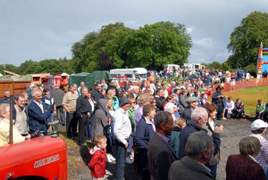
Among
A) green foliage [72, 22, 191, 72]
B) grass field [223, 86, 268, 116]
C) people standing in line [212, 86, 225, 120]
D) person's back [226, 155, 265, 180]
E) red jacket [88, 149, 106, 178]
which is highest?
green foliage [72, 22, 191, 72]

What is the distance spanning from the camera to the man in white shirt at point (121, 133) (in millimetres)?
8562

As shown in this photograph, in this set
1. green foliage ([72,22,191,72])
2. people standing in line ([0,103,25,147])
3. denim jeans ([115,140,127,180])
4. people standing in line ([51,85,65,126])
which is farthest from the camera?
green foliage ([72,22,191,72])

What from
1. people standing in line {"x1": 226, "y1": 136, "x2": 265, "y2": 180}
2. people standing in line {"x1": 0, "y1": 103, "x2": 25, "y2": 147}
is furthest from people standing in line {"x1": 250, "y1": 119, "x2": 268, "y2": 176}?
people standing in line {"x1": 0, "y1": 103, "x2": 25, "y2": 147}

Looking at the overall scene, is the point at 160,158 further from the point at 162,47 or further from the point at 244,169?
the point at 162,47

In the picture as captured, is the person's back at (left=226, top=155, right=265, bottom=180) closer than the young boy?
Yes

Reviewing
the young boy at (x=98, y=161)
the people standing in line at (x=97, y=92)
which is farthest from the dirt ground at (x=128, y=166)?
the young boy at (x=98, y=161)

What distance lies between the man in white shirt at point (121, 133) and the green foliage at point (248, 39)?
7747 cm

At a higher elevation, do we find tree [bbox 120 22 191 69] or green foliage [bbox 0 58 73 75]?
tree [bbox 120 22 191 69]

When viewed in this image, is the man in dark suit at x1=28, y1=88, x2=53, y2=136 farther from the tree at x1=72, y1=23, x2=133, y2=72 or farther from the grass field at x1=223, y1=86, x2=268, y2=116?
the tree at x1=72, y1=23, x2=133, y2=72

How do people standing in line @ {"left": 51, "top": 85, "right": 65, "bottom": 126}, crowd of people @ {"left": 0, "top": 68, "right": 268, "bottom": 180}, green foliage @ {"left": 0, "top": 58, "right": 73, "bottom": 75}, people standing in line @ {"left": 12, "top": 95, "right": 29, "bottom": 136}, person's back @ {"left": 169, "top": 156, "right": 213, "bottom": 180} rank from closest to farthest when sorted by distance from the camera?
person's back @ {"left": 169, "top": 156, "right": 213, "bottom": 180}, crowd of people @ {"left": 0, "top": 68, "right": 268, "bottom": 180}, people standing in line @ {"left": 12, "top": 95, "right": 29, "bottom": 136}, people standing in line @ {"left": 51, "top": 85, "right": 65, "bottom": 126}, green foliage @ {"left": 0, "top": 58, "right": 73, "bottom": 75}

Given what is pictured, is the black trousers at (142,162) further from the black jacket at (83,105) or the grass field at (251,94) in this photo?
the grass field at (251,94)

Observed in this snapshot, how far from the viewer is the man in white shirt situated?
8562 mm

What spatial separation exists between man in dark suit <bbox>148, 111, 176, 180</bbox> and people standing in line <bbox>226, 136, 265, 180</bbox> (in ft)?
2.44

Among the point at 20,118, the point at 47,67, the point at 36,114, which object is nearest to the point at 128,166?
the point at 36,114
